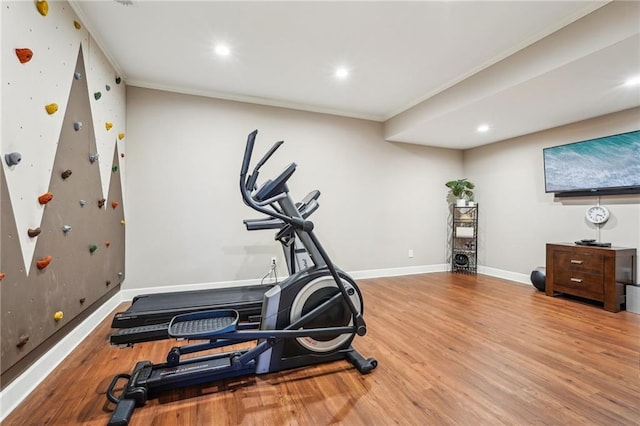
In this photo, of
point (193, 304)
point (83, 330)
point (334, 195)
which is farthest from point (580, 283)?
point (83, 330)

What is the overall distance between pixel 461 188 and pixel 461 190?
0.13ft

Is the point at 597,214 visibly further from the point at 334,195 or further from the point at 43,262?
the point at 43,262

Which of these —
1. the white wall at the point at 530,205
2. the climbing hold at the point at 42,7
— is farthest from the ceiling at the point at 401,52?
the climbing hold at the point at 42,7

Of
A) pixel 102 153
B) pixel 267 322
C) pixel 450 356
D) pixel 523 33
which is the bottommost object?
pixel 450 356

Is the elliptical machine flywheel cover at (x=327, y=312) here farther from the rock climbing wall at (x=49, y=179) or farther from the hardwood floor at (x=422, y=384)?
the rock climbing wall at (x=49, y=179)

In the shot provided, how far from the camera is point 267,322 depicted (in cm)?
181

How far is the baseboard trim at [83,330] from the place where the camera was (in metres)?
1.51

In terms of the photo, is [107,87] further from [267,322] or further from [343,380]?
[343,380]

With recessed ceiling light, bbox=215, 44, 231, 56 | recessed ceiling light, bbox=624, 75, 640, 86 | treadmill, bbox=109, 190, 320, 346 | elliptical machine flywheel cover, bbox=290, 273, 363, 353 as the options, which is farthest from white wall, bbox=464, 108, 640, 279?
recessed ceiling light, bbox=215, 44, 231, 56

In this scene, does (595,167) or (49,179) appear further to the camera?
(595,167)

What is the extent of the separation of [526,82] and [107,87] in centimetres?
391

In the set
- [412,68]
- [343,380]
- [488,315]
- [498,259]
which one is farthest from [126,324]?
[498,259]

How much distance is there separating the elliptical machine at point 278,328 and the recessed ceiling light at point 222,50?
1438 millimetres

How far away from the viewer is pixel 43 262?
1688 mm
